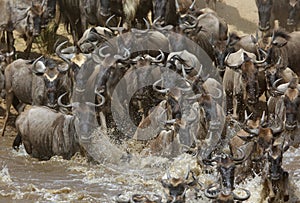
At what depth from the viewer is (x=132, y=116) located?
52.0 ft

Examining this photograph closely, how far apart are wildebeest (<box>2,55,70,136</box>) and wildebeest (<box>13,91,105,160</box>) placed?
0.45 metres

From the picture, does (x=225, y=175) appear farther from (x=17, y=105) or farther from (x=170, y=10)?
(x=170, y=10)

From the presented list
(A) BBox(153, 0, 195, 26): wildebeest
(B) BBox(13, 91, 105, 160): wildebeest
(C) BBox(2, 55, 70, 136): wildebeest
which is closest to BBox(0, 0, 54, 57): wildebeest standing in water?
(C) BBox(2, 55, 70, 136): wildebeest

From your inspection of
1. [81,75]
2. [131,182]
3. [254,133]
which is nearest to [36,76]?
[81,75]

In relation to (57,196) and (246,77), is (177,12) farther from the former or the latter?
(57,196)

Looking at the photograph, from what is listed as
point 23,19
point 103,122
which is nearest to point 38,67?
point 103,122

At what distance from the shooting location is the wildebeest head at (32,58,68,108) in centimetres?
1556

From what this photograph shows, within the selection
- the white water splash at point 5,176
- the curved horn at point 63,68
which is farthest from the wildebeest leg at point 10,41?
the white water splash at point 5,176

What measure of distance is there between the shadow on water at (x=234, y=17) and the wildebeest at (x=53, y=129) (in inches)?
248

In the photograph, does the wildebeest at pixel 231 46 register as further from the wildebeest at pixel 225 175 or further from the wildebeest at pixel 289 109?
the wildebeest at pixel 225 175

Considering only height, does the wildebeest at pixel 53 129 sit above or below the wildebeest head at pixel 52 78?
below

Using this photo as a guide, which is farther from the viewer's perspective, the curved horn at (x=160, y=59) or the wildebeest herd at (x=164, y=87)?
the curved horn at (x=160, y=59)

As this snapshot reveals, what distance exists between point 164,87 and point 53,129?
185 cm

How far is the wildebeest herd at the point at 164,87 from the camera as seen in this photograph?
44.2ft
